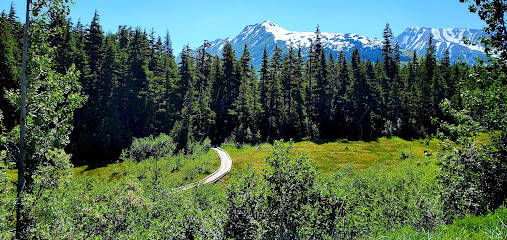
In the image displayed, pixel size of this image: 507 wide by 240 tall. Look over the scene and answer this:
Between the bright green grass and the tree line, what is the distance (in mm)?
5750

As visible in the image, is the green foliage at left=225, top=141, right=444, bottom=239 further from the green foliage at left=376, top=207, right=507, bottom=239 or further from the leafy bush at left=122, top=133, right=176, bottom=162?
the leafy bush at left=122, top=133, right=176, bottom=162

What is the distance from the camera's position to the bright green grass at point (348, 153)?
3900 centimetres

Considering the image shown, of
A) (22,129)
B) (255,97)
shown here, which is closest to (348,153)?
(255,97)

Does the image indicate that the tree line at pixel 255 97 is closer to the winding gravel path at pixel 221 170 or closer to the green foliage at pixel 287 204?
the winding gravel path at pixel 221 170

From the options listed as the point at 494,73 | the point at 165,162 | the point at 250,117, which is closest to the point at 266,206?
the point at 494,73

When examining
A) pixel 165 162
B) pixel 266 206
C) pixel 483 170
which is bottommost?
pixel 165 162

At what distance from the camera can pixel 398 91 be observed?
6519 cm

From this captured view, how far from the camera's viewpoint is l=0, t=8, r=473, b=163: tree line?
5660 centimetres

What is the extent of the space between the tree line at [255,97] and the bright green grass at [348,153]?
5.75m

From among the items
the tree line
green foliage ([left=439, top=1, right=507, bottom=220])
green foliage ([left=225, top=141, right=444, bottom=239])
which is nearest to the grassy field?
the tree line

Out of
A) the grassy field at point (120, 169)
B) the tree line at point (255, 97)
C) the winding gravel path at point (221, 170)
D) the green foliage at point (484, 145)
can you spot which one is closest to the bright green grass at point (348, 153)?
the winding gravel path at point (221, 170)

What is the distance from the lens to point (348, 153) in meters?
45.9

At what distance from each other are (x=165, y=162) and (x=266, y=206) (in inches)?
1269

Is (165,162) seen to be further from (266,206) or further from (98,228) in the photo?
(266,206)
